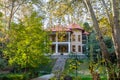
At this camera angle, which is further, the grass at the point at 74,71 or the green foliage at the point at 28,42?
the green foliage at the point at 28,42

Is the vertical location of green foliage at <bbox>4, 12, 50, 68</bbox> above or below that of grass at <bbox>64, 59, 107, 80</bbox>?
above

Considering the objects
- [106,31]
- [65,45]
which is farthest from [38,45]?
[65,45]

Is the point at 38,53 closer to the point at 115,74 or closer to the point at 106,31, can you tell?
the point at 106,31

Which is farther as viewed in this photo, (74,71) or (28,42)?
(28,42)

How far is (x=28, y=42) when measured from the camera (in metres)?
17.6

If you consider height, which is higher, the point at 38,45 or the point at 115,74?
the point at 38,45

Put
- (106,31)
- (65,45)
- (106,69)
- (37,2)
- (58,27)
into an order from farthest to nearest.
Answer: (65,45) < (37,2) < (106,31) < (58,27) < (106,69)

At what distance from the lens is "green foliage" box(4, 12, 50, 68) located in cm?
1780

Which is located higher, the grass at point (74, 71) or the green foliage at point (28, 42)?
the green foliage at point (28, 42)

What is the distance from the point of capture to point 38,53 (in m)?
18.0

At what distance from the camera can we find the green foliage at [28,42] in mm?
17797

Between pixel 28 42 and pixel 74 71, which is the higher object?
pixel 28 42

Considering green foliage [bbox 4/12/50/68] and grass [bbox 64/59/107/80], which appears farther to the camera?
green foliage [bbox 4/12/50/68]

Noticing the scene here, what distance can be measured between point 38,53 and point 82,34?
2822 cm
